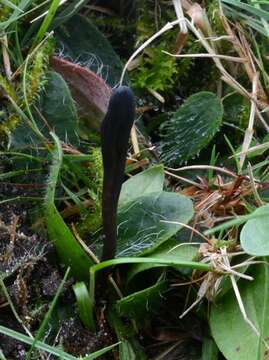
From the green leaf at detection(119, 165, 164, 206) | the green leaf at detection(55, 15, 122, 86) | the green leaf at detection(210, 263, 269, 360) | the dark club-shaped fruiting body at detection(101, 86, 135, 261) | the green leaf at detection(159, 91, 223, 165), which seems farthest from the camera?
the green leaf at detection(55, 15, 122, 86)

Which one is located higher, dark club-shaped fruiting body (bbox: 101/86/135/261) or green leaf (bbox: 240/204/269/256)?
dark club-shaped fruiting body (bbox: 101/86/135/261)

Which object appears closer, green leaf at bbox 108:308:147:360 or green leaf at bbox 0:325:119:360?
green leaf at bbox 0:325:119:360

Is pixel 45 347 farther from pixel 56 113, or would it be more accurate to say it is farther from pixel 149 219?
pixel 56 113

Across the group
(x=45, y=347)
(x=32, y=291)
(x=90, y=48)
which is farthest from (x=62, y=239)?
(x=90, y=48)

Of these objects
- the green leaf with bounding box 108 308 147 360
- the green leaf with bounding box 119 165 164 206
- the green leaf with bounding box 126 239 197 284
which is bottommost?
the green leaf with bounding box 108 308 147 360

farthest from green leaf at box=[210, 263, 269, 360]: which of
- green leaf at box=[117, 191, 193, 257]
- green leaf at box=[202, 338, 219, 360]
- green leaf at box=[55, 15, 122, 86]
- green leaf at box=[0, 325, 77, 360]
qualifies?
green leaf at box=[55, 15, 122, 86]

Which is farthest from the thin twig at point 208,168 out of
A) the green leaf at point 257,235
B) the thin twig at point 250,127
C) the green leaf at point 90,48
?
the green leaf at point 90,48

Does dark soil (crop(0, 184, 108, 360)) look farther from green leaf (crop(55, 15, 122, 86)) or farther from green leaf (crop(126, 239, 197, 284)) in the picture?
green leaf (crop(55, 15, 122, 86))

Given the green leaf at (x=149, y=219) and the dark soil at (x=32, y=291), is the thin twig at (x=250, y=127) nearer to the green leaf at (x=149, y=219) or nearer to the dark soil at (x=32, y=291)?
the green leaf at (x=149, y=219)
